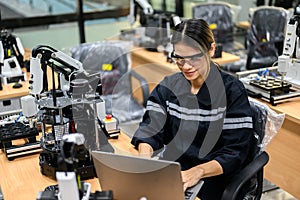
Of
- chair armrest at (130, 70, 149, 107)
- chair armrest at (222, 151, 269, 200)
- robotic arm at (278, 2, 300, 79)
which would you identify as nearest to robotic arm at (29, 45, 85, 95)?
chair armrest at (222, 151, 269, 200)

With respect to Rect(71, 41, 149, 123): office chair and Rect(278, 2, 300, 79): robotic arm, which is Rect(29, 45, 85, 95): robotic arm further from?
Rect(71, 41, 149, 123): office chair

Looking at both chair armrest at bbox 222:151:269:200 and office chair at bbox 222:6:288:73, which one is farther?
office chair at bbox 222:6:288:73

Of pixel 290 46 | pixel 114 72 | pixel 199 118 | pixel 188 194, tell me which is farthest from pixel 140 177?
pixel 114 72

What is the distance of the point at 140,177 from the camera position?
4.35 feet

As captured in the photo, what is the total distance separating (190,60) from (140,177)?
0.64 meters

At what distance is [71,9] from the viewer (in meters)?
4.56

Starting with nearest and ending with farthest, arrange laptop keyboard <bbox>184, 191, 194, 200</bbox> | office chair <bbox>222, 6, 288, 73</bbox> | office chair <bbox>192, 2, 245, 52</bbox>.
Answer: laptop keyboard <bbox>184, 191, 194, 200</bbox>
office chair <bbox>222, 6, 288, 73</bbox>
office chair <bbox>192, 2, 245, 52</bbox>

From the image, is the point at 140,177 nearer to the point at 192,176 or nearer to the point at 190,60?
the point at 192,176

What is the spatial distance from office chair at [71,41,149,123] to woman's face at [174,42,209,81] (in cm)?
151

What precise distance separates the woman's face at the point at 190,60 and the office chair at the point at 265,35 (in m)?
2.32

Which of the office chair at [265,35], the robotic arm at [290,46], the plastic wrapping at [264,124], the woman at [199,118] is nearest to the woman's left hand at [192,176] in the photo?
the woman at [199,118]

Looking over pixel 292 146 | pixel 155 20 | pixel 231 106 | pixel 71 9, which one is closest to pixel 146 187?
pixel 231 106

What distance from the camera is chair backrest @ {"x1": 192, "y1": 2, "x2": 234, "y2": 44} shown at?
14.5 feet

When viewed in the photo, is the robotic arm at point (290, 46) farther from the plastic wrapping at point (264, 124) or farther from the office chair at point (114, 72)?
the office chair at point (114, 72)
